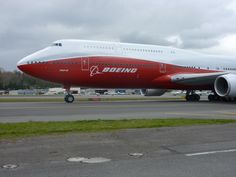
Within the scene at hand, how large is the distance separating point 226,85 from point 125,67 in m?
7.22

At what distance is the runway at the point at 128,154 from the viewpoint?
5.70 m

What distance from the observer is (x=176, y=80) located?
2892 cm

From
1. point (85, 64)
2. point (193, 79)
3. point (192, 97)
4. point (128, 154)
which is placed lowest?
point (128, 154)

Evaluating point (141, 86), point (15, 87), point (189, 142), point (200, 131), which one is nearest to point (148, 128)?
point (200, 131)

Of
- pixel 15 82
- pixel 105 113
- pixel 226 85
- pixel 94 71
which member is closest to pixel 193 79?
pixel 226 85

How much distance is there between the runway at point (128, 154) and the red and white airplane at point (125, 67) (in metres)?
16.1

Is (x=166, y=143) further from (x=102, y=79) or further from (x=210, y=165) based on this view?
(x=102, y=79)

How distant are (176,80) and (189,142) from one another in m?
20.9

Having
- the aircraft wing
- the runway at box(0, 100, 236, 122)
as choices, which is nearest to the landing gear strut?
the aircraft wing

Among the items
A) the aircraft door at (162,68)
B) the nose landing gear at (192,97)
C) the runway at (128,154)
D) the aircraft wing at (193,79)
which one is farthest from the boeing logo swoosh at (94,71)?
the runway at (128,154)

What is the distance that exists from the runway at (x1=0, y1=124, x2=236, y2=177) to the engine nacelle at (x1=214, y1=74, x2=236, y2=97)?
1614cm

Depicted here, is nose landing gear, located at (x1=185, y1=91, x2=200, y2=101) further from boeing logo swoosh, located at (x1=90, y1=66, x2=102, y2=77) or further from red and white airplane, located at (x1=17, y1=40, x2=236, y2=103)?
boeing logo swoosh, located at (x1=90, y1=66, x2=102, y2=77)

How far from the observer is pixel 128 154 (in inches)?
276

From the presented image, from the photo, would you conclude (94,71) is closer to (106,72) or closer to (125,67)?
(106,72)
